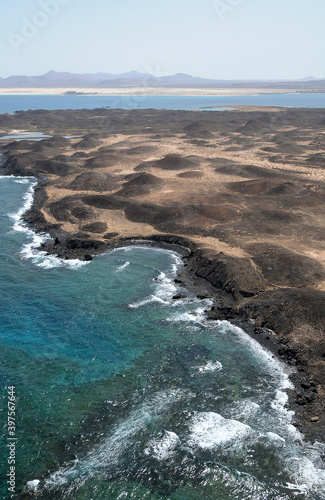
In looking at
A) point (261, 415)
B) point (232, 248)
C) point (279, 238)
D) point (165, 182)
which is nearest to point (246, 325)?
point (261, 415)

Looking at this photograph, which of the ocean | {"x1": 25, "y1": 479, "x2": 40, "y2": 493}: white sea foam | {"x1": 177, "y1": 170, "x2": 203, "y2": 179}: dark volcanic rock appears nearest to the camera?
{"x1": 25, "y1": 479, "x2": 40, "y2": 493}: white sea foam

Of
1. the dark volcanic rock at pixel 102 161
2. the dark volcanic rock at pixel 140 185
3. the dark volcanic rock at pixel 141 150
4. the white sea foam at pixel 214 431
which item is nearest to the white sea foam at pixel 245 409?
the white sea foam at pixel 214 431

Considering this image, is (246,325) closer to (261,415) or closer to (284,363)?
(284,363)

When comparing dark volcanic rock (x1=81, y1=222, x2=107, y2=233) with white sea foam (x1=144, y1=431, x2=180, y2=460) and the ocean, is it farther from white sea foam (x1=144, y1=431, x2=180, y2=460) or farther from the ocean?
white sea foam (x1=144, y1=431, x2=180, y2=460)

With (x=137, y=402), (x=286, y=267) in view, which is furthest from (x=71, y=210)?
(x=137, y=402)

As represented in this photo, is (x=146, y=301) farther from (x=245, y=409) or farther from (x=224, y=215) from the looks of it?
(x=224, y=215)

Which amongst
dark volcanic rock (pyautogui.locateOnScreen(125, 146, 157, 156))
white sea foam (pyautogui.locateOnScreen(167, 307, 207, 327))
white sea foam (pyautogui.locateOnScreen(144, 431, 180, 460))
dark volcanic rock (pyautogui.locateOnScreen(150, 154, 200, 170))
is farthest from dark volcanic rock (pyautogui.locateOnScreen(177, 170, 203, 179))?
white sea foam (pyautogui.locateOnScreen(144, 431, 180, 460))

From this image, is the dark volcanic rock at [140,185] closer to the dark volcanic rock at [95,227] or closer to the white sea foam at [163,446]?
the dark volcanic rock at [95,227]
